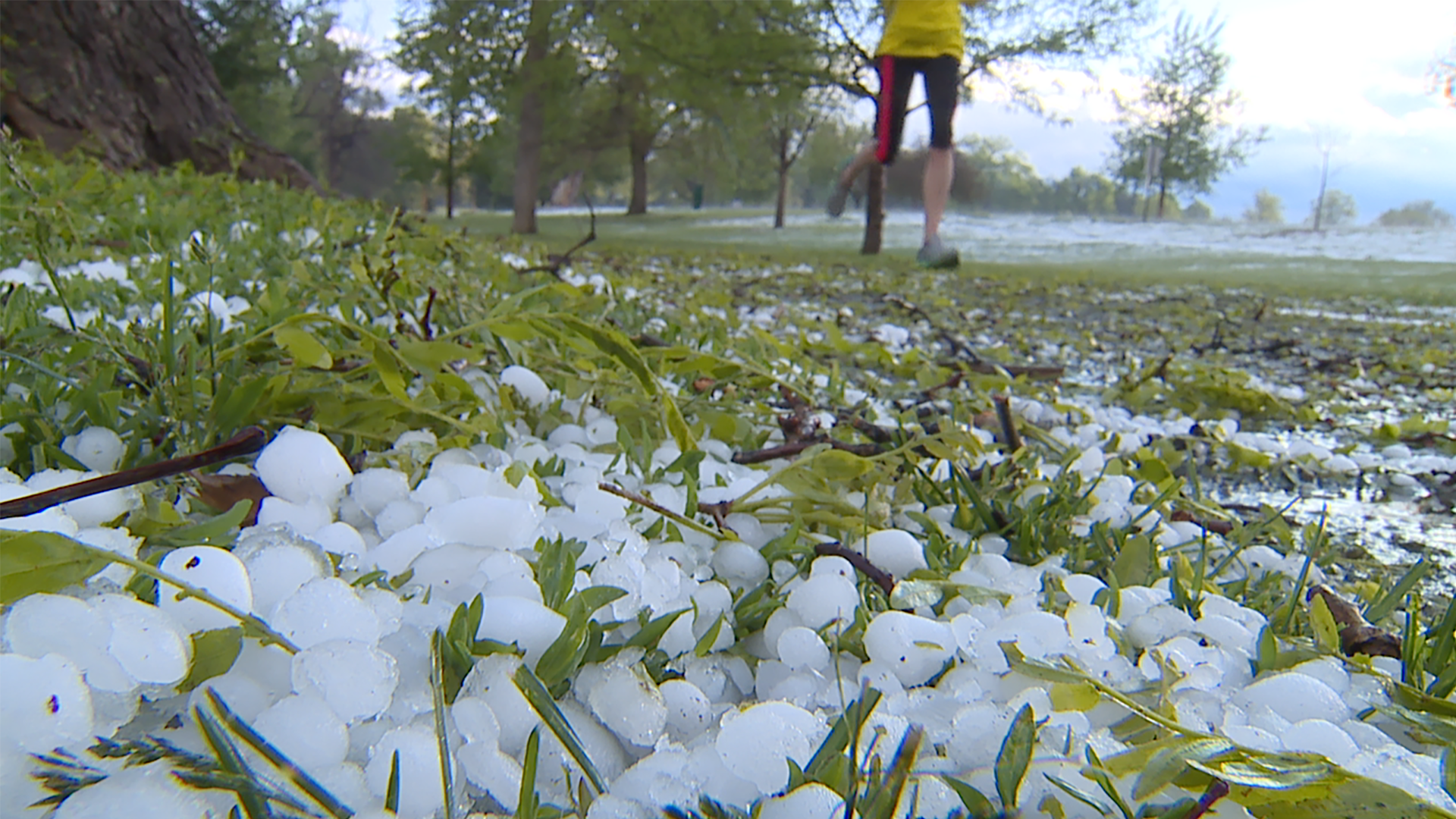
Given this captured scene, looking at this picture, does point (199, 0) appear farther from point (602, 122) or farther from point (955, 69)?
point (955, 69)

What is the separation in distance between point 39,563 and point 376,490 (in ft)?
1.06

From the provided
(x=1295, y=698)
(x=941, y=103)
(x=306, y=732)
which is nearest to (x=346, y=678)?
(x=306, y=732)

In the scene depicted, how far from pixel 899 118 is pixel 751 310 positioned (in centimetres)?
282

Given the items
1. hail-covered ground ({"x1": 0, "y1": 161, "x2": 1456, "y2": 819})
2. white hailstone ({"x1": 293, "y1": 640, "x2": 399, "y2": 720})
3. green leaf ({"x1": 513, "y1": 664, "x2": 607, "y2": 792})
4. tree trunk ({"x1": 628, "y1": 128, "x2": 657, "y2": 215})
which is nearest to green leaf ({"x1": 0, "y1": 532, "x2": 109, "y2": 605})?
hail-covered ground ({"x1": 0, "y1": 161, "x2": 1456, "y2": 819})

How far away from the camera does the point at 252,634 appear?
1.45ft

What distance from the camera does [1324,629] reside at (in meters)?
0.63

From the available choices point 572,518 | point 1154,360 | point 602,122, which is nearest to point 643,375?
point 572,518

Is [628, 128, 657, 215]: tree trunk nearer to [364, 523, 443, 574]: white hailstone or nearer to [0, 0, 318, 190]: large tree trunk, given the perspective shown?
[0, 0, 318, 190]: large tree trunk

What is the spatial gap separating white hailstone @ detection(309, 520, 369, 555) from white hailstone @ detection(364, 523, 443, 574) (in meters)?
0.01

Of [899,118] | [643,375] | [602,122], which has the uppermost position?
[602,122]

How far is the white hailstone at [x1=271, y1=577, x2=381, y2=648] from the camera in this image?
476 millimetres

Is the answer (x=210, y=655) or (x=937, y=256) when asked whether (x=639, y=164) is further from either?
(x=210, y=655)

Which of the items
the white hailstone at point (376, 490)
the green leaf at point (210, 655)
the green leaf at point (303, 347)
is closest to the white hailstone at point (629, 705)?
the green leaf at point (210, 655)

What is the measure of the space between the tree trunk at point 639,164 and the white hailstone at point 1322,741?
57.4 feet
